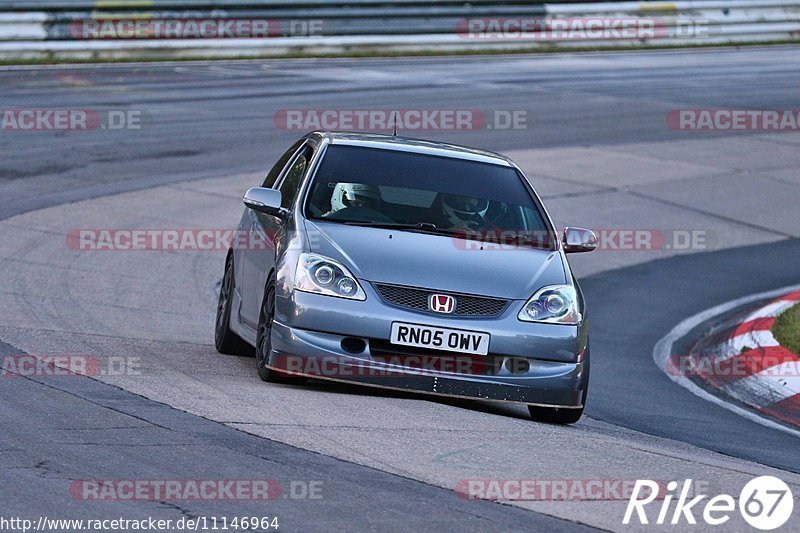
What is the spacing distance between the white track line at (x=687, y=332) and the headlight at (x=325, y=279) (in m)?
3.11

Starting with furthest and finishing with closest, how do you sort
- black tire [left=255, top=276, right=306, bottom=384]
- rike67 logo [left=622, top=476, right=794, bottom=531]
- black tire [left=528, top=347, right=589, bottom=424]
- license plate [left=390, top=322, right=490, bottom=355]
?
black tire [left=528, top=347, right=589, bottom=424]
black tire [left=255, top=276, right=306, bottom=384]
license plate [left=390, top=322, right=490, bottom=355]
rike67 logo [left=622, top=476, right=794, bottom=531]

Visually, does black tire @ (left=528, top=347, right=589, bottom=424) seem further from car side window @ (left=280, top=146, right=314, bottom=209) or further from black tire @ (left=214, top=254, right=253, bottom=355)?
black tire @ (left=214, top=254, right=253, bottom=355)

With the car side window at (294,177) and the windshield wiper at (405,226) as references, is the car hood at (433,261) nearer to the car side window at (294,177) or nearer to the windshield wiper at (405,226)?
the windshield wiper at (405,226)

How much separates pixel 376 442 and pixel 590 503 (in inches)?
45.6

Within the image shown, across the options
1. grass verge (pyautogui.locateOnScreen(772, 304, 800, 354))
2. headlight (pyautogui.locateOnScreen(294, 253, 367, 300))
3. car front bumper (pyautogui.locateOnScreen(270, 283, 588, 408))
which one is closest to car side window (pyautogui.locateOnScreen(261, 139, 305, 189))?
headlight (pyautogui.locateOnScreen(294, 253, 367, 300))

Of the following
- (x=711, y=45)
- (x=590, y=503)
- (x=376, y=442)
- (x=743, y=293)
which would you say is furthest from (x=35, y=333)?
(x=711, y=45)

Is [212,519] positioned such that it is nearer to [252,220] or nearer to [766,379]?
[252,220]

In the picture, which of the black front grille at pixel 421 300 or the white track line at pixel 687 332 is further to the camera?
the white track line at pixel 687 332

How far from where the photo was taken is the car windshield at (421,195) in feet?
28.6

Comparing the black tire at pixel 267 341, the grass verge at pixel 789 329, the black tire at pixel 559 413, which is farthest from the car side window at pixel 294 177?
the grass verge at pixel 789 329

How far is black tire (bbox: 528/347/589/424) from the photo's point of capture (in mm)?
8266

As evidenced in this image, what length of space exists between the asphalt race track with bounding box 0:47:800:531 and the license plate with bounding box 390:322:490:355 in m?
0.33

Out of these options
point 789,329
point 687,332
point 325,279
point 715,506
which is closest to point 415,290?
point 325,279

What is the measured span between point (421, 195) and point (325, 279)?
119 centimetres
